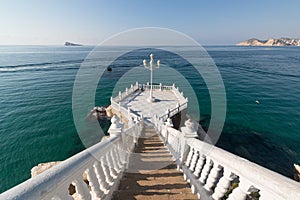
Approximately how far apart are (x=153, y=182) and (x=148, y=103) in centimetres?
1300

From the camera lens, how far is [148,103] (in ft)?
54.6

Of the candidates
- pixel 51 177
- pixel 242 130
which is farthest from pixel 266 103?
pixel 51 177

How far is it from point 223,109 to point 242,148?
28.2 feet

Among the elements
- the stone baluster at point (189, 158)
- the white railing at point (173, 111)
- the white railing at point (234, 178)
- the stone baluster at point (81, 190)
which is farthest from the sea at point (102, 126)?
the white railing at point (234, 178)

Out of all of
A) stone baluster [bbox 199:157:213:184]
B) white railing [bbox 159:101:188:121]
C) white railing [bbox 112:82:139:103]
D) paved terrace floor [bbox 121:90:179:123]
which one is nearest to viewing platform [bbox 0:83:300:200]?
stone baluster [bbox 199:157:213:184]

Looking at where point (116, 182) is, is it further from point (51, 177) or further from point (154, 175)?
point (51, 177)

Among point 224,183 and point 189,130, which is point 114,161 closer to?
point 189,130

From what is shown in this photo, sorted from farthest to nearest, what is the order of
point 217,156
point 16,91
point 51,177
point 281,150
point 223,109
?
point 16,91, point 223,109, point 281,150, point 217,156, point 51,177

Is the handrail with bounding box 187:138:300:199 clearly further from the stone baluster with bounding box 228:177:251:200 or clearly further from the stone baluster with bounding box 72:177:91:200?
the stone baluster with bounding box 72:177:91:200

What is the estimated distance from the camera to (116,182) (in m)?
3.56

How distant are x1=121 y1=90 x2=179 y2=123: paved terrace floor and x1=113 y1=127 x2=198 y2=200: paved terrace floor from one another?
796 cm

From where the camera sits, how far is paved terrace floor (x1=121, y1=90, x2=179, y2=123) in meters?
14.4

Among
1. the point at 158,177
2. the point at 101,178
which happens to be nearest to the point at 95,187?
the point at 101,178

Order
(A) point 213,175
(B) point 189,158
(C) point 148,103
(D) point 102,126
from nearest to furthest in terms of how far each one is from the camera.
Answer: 1. (A) point 213,175
2. (B) point 189,158
3. (C) point 148,103
4. (D) point 102,126
